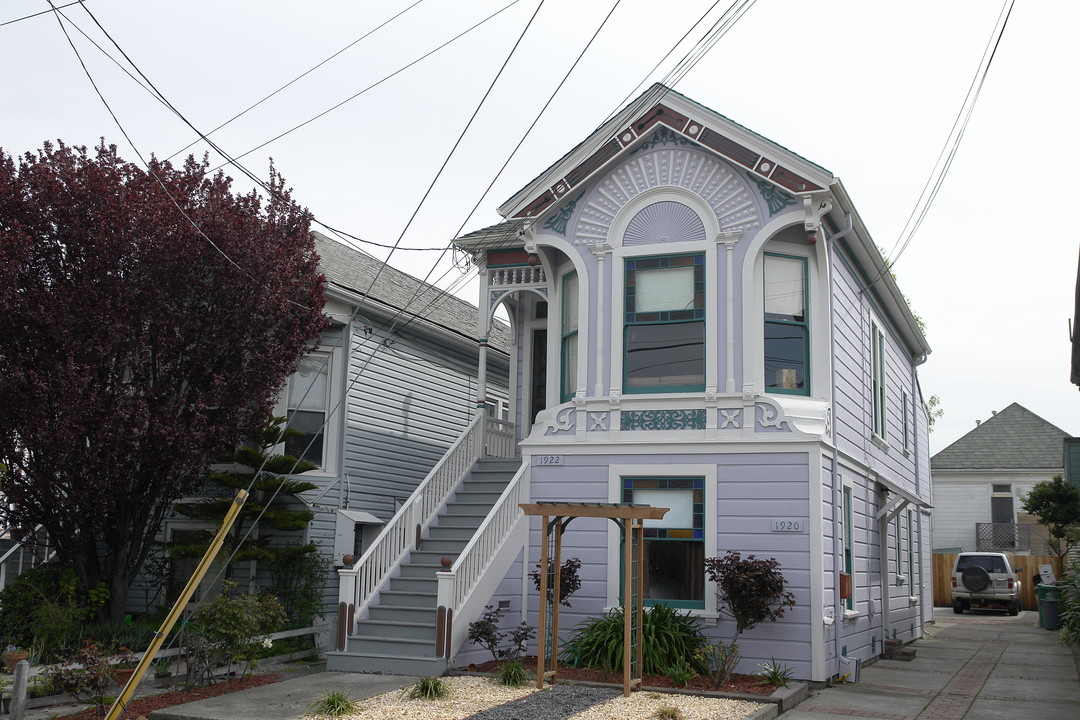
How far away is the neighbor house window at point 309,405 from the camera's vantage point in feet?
54.1

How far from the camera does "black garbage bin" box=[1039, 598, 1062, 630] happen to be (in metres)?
23.0

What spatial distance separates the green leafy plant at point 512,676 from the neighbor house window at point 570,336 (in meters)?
4.53

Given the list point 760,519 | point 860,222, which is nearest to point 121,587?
point 760,519

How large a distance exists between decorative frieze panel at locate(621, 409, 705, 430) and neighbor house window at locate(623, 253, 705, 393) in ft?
1.07

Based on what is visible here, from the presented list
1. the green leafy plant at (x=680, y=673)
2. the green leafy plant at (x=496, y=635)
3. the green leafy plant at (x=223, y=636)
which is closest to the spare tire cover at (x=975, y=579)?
the green leafy plant at (x=496, y=635)

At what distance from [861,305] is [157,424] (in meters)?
10.9

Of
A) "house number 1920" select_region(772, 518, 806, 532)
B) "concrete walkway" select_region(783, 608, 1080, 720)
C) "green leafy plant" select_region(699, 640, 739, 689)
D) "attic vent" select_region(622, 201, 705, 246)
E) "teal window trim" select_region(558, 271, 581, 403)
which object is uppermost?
"attic vent" select_region(622, 201, 705, 246)

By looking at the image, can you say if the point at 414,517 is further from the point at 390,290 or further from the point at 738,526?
the point at 390,290

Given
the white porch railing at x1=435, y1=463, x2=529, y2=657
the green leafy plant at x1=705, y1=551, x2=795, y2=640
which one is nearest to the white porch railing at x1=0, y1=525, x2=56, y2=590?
the white porch railing at x1=435, y1=463, x2=529, y2=657

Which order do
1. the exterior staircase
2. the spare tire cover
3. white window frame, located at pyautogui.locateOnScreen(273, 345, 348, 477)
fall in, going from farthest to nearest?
the spare tire cover < white window frame, located at pyautogui.locateOnScreen(273, 345, 348, 477) < the exterior staircase

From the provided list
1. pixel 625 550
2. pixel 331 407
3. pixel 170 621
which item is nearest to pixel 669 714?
pixel 625 550

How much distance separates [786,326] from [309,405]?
26.1ft

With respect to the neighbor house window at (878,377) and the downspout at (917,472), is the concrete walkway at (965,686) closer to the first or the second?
the downspout at (917,472)

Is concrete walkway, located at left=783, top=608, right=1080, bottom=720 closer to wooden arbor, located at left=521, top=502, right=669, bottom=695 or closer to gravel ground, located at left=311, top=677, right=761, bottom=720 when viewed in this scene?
gravel ground, located at left=311, top=677, right=761, bottom=720
